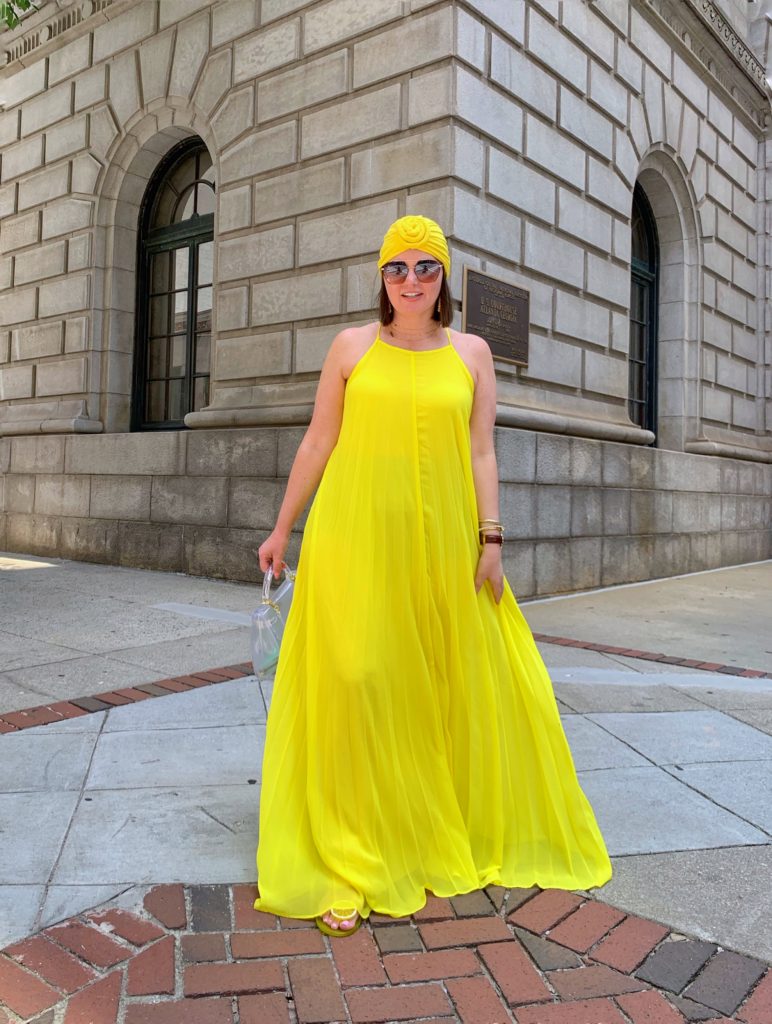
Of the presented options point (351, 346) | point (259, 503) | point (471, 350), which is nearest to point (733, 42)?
point (259, 503)

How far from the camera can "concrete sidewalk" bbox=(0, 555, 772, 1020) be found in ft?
8.22

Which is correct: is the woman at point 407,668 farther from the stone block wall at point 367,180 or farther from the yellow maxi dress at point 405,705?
the stone block wall at point 367,180

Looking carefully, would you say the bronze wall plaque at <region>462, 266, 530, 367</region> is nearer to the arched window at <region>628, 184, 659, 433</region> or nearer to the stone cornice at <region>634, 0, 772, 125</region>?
the arched window at <region>628, 184, 659, 433</region>

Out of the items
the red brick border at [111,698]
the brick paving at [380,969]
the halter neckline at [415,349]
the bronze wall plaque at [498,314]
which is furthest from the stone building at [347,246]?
the brick paving at [380,969]

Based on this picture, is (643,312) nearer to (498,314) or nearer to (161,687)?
(498,314)

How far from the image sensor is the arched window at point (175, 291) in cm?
1079

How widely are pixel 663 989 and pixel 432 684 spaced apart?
0.99 m

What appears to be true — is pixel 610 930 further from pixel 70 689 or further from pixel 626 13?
pixel 626 13

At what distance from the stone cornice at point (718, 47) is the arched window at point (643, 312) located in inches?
89.6

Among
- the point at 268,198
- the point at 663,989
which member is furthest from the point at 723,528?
the point at 663,989

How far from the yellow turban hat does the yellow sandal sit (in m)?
1.92

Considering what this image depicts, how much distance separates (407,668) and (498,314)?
6485 millimetres

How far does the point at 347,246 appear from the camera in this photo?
8.52m

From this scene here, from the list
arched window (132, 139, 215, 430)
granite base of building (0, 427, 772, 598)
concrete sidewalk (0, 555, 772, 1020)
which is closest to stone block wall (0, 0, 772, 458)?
arched window (132, 139, 215, 430)
